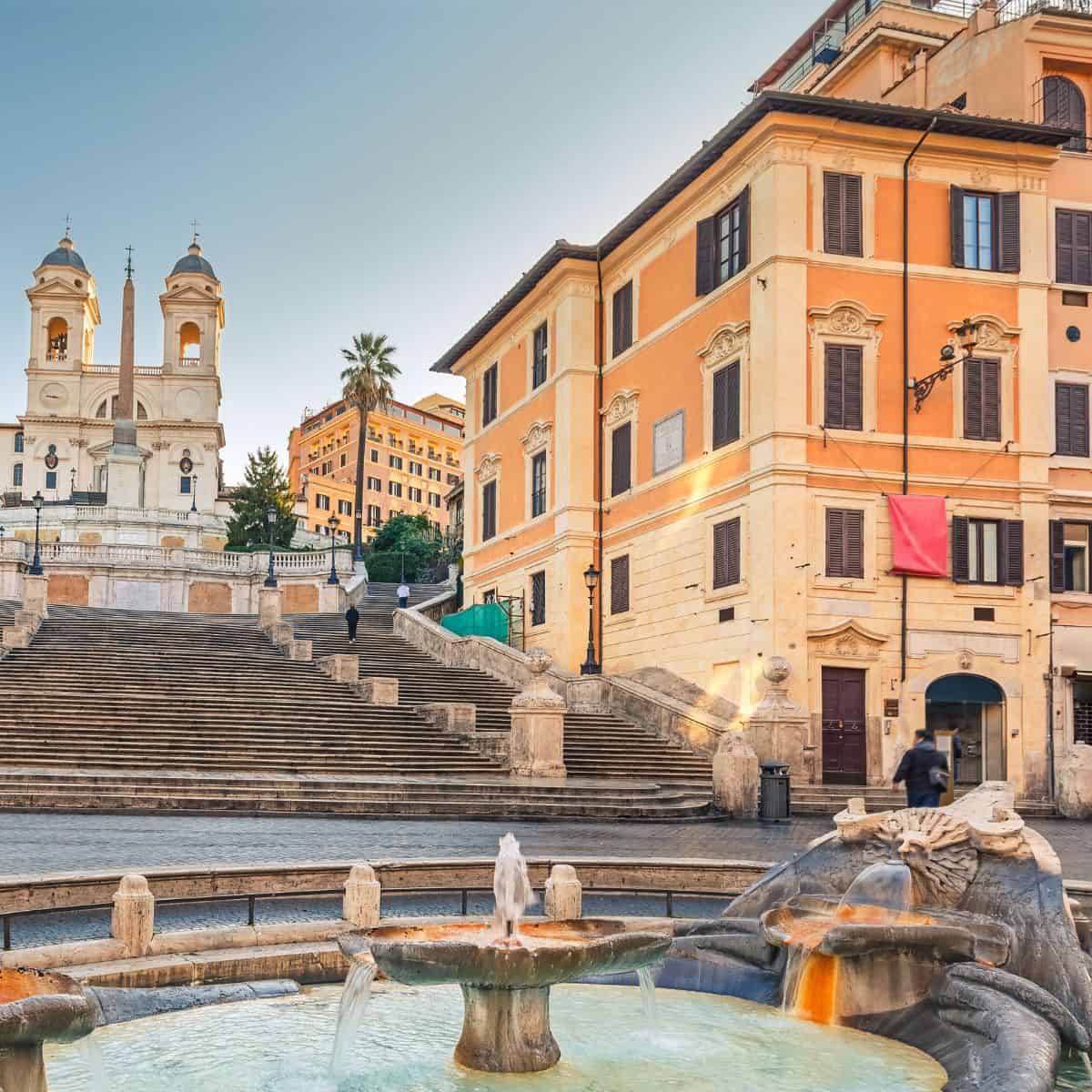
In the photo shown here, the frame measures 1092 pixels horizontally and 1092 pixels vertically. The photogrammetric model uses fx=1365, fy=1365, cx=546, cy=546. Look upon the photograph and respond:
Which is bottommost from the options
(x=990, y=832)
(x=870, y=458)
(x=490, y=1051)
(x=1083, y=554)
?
(x=490, y=1051)

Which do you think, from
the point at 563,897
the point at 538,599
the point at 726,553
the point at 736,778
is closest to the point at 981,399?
the point at 726,553

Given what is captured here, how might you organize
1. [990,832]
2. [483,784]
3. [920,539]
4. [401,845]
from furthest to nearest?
1. [920,539]
2. [483,784]
3. [401,845]
4. [990,832]

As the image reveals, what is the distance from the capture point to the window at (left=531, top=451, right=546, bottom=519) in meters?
36.7

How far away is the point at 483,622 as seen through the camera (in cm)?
3919

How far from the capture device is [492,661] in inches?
1316

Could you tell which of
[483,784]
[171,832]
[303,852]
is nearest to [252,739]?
[483,784]

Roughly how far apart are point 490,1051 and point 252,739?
17652 mm

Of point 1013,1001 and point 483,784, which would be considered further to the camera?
point 483,784

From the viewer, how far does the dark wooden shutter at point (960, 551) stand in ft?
89.9

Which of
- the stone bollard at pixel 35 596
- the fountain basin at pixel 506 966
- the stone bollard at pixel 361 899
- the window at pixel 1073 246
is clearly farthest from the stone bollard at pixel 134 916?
the stone bollard at pixel 35 596

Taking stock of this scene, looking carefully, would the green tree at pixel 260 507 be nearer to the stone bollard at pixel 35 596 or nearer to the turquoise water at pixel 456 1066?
the stone bollard at pixel 35 596

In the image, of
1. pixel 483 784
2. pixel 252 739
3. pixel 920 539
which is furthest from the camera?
pixel 920 539

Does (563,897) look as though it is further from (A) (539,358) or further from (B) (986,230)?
(A) (539,358)

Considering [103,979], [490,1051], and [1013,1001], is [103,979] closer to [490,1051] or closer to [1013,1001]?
[490,1051]
